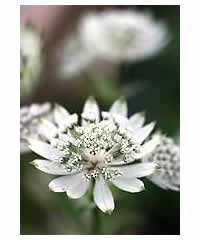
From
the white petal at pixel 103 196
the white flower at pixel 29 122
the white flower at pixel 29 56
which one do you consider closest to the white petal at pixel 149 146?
the white petal at pixel 103 196

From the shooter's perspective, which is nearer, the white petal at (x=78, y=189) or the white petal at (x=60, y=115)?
the white petal at (x=78, y=189)

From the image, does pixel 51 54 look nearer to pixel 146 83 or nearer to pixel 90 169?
pixel 146 83

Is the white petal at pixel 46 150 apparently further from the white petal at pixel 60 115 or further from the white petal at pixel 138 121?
the white petal at pixel 138 121

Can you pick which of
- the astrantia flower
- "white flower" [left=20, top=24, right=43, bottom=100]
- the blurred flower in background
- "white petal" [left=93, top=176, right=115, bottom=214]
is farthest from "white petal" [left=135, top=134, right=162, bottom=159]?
the blurred flower in background

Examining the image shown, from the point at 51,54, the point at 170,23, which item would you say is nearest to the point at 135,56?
the point at 170,23

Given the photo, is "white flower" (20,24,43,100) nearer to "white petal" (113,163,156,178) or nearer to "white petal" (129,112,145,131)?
"white petal" (129,112,145,131)

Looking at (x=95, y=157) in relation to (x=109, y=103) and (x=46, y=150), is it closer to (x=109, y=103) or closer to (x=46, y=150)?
A: (x=46, y=150)
